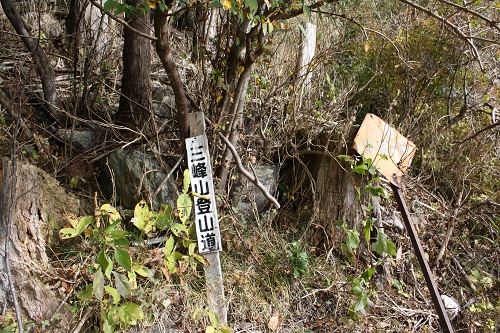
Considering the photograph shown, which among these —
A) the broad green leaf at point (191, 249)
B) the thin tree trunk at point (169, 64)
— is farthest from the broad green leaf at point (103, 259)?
the thin tree trunk at point (169, 64)

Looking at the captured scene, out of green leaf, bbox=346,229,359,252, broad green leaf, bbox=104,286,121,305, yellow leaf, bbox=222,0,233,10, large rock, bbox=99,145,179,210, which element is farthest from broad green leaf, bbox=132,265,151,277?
yellow leaf, bbox=222,0,233,10

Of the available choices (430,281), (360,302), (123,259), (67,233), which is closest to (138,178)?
(67,233)

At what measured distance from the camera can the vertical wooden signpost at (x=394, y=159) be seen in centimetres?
327

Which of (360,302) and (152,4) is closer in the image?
(152,4)

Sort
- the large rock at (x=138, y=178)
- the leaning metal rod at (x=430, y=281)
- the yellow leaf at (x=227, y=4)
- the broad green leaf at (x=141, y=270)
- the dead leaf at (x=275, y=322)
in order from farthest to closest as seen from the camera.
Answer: the large rock at (x=138, y=178) → the dead leaf at (x=275, y=322) → the leaning metal rod at (x=430, y=281) → the broad green leaf at (x=141, y=270) → the yellow leaf at (x=227, y=4)

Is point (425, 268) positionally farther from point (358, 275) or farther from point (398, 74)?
point (398, 74)

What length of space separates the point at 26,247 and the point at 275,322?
5.71ft

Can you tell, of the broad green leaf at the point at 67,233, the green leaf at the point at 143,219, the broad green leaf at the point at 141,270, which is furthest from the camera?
the green leaf at the point at 143,219

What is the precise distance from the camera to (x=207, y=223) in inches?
129

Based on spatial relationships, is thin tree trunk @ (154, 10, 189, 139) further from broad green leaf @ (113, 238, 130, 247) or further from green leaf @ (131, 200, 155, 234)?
broad green leaf @ (113, 238, 130, 247)

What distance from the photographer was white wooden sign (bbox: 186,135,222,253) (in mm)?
3258

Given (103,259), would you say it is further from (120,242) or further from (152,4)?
(152,4)

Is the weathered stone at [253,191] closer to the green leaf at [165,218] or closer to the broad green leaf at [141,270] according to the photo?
the green leaf at [165,218]

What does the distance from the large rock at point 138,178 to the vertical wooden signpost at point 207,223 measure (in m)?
0.41
